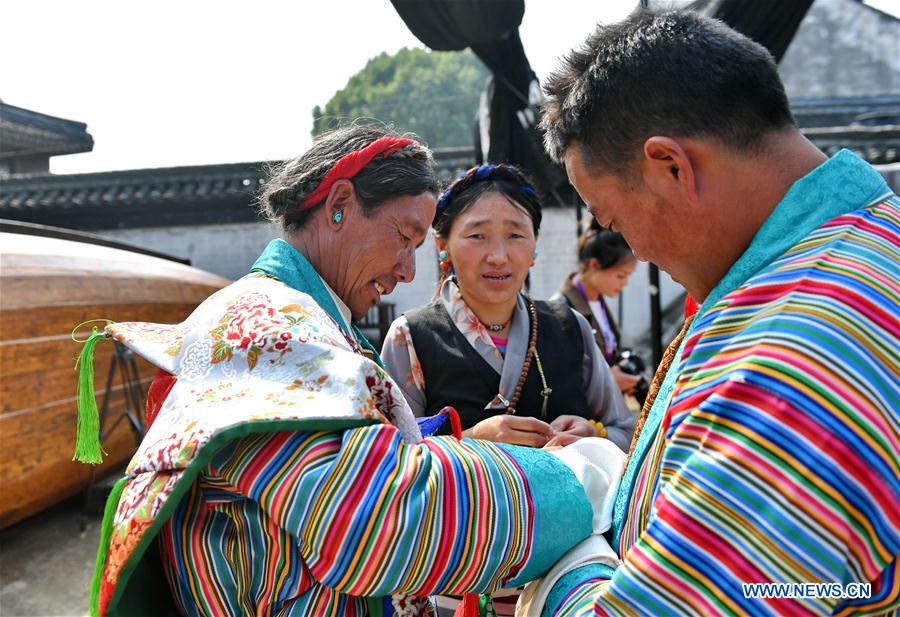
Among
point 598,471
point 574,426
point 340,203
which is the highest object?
point 340,203

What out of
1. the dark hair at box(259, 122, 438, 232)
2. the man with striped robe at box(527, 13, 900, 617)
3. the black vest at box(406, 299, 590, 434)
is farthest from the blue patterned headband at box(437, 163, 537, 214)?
the man with striped robe at box(527, 13, 900, 617)

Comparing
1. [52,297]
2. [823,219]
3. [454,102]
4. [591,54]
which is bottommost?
[52,297]

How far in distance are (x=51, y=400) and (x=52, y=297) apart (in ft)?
2.75

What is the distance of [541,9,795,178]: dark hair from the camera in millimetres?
1028

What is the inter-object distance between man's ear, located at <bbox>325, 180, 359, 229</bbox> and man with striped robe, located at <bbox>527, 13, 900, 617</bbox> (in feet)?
1.87

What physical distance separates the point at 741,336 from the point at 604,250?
3135 mm

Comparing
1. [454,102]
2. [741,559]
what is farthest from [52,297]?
[454,102]

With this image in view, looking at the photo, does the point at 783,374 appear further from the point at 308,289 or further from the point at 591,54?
the point at 308,289

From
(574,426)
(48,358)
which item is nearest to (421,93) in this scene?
(48,358)

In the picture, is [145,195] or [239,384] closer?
[239,384]

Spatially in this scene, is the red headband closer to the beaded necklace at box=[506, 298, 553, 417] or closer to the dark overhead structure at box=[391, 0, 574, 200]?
the beaded necklace at box=[506, 298, 553, 417]

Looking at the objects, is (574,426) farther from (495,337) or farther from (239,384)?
(239,384)

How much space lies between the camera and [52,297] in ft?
16.2

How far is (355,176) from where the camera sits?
5.16ft
